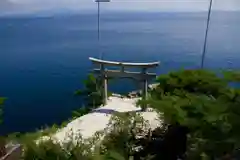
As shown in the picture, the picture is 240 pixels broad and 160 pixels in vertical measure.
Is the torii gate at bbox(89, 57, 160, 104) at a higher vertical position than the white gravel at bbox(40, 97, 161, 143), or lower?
higher

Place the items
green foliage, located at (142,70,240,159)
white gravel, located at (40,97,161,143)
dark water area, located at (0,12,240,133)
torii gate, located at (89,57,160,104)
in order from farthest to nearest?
1. dark water area, located at (0,12,240,133)
2. torii gate, located at (89,57,160,104)
3. white gravel, located at (40,97,161,143)
4. green foliage, located at (142,70,240,159)

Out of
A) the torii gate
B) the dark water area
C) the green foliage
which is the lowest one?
the dark water area

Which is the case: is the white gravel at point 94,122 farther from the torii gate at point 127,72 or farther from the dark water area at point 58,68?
the dark water area at point 58,68

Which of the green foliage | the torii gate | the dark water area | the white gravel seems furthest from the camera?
the dark water area

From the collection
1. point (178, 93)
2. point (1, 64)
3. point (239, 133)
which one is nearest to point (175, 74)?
point (178, 93)

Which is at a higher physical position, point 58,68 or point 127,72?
point 127,72

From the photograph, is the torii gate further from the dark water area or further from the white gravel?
the dark water area

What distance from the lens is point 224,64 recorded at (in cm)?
3044

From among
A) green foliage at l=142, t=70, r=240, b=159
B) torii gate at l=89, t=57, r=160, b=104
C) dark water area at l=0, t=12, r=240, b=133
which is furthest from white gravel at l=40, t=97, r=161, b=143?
dark water area at l=0, t=12, r=240, b=133

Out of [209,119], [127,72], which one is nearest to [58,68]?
[127,72]

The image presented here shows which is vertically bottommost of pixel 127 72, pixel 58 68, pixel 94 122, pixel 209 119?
pixel 58 68

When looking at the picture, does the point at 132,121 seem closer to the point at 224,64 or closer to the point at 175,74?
the point at 175,74

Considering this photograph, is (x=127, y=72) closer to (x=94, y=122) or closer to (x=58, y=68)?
(x=94, y=122)

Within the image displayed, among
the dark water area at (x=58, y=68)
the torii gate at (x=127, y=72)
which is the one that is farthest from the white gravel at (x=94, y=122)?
the dark water area at (x=58, y=68)
